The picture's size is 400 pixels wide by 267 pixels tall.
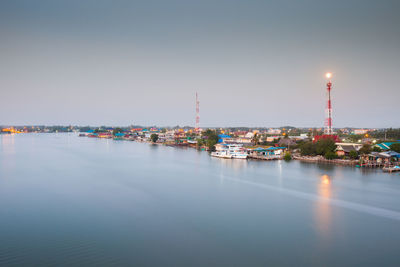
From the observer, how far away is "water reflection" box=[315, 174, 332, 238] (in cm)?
357

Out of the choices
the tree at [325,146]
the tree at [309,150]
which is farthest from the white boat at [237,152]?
the tree at [325,146]

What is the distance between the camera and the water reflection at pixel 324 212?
3.57m

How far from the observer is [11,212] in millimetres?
4113

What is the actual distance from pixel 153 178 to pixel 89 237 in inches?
149

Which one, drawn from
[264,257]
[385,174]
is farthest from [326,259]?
[385,174]

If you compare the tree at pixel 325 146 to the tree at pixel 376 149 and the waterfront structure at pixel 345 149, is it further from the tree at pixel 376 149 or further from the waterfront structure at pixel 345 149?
the tree at pixel 376 149

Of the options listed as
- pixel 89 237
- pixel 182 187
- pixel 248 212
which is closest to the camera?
pixel 89 237

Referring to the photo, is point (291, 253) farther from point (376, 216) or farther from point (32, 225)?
point (32, 225)

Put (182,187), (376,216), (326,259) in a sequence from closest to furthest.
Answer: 1. (326,259)
2. (376,216)
3. (182,187)

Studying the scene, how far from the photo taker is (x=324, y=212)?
4230 millimetres

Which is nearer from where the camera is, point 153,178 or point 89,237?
point 89,237

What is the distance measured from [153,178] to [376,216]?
15.9 ft

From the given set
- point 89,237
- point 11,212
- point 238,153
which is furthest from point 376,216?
point 238,153

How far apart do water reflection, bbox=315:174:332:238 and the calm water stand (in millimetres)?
18
